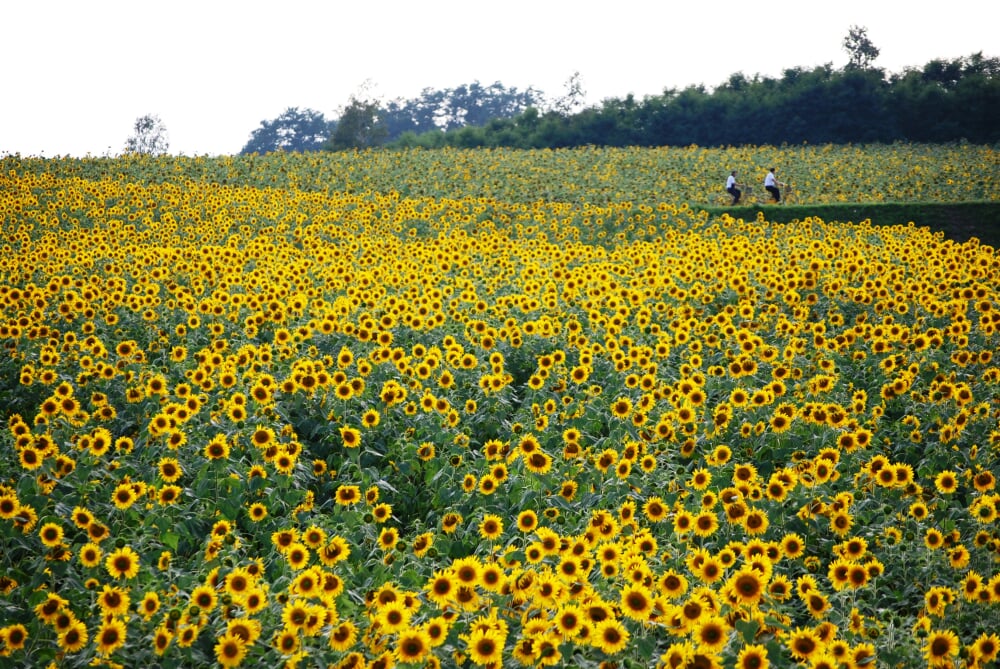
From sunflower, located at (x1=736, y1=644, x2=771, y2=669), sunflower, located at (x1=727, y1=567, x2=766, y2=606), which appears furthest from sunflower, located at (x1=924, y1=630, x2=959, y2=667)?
sunflower, located at (x1=736, y1=644, x2=771, y2=669)

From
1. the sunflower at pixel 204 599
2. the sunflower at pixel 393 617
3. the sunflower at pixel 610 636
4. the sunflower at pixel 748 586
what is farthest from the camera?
the sunflower at pixel 204 599

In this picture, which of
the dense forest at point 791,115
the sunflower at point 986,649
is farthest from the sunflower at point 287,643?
the dense forest at point 791,115

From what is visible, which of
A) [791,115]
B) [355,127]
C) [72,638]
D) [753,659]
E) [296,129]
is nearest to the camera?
[753,659]

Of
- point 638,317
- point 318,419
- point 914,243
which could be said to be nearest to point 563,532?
point 318,419

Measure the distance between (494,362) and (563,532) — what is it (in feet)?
9.05

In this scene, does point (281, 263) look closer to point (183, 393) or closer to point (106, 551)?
point (183, 393)

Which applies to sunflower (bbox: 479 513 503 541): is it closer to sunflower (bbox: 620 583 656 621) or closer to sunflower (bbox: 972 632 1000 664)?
sunflower (bbox: 620 583 656 621)

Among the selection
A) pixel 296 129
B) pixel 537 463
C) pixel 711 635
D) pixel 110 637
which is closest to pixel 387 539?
pixel 537 463

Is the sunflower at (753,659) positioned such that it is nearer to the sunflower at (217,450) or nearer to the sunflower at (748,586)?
the sunflower at (748,586)

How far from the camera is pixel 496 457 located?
5.04m

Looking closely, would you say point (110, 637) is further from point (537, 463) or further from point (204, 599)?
point (537, 463)

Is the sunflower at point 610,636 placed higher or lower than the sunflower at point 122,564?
higher

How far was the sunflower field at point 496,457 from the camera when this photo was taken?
10.3 feet

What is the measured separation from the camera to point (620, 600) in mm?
3268
